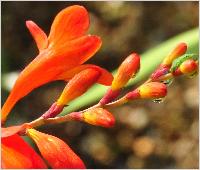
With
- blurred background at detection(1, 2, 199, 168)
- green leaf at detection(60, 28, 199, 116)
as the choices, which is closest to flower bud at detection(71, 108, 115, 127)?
green leaf at detection(60, 28, 199, 116)

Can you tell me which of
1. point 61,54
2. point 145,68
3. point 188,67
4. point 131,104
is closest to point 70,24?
point 61,54

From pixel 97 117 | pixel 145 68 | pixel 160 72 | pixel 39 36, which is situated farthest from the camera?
pixel 145 68

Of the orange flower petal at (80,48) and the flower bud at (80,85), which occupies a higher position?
the orange flower petal at (80,48)

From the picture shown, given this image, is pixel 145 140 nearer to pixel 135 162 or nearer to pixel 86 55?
pixel 135 162

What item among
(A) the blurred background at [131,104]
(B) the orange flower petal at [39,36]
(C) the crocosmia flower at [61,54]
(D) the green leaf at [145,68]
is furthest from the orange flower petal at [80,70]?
(A) the blurred background at [131,104]

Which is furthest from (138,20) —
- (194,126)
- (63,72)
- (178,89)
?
(63,72)

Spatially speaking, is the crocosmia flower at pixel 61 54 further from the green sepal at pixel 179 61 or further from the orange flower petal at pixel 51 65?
the green sepal at pixel 179 61

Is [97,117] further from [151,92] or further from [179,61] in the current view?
[179,61]
